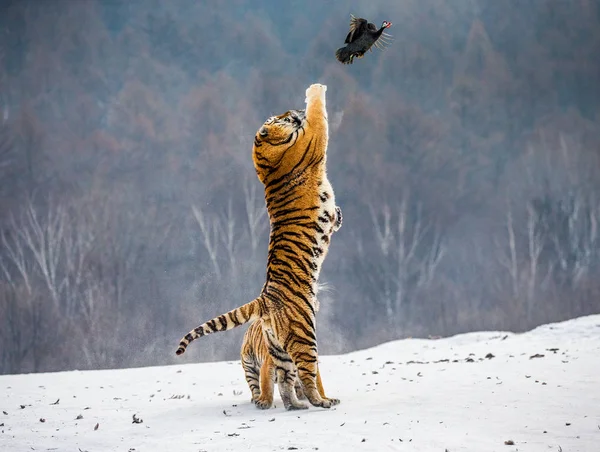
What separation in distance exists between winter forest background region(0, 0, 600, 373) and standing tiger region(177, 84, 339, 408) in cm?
1235

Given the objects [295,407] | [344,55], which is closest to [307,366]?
[295,407]

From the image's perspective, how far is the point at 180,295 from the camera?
1836 cm

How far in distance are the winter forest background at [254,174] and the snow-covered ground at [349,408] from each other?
10.1 m

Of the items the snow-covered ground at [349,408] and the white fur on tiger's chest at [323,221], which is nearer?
the snow-covered ground at [349,408]

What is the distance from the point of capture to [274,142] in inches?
198

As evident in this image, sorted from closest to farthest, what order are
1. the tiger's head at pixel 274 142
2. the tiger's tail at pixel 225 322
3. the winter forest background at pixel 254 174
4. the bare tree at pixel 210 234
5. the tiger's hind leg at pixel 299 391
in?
the tiger's tail at pixel 225 322, the tiger's head at pixel 274 142, the tiger's hind leg at pixel 299 391, the winter forest background at pixel 254 174, the bare tree at pixel 210 234

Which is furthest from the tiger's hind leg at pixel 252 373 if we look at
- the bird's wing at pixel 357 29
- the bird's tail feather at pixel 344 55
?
the bird's wing at pixel 357 29

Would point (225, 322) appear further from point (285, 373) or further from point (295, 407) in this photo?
point (295, 407)

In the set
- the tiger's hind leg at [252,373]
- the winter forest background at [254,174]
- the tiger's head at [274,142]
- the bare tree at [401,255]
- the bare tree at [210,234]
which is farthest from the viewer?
the bare tree at [401,255]

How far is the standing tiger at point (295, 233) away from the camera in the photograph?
486cm

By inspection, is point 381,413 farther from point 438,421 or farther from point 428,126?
point 428,126

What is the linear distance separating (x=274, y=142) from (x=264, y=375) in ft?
5.17

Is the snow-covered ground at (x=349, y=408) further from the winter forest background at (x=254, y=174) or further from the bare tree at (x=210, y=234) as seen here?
the bare tree at (x=210, y=234)

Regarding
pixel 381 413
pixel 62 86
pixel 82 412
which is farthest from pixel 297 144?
pixel 62 86
